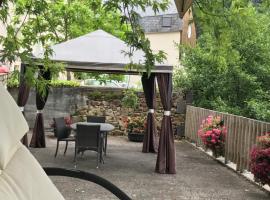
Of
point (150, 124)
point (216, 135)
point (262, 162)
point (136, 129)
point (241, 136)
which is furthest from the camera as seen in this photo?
point (136, 129)

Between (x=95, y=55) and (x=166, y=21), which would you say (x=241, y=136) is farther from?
(x=166, y=21)

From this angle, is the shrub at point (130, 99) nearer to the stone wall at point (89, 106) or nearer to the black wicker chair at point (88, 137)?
the stone wall at point (89, 106)

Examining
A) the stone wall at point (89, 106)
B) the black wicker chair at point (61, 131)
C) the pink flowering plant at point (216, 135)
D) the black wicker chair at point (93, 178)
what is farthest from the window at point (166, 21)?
the black wicker chair at point (93, 178)

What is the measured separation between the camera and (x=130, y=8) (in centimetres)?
430

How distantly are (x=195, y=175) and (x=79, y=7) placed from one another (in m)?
10.1

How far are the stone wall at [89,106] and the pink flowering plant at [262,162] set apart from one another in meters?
7.28

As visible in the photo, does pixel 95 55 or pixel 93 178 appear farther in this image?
pixel 95 55

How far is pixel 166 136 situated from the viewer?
8094 mm

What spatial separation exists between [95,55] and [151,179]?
9.49 feet

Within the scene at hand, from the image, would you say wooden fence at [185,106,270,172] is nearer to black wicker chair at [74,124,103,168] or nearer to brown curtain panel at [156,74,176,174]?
brown curtain panel at [156,74,176,174]

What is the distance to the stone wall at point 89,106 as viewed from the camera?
534 inches

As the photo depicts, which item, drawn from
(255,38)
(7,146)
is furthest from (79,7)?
(7,146)

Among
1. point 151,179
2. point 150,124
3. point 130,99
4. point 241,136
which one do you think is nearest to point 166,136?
point 151,179

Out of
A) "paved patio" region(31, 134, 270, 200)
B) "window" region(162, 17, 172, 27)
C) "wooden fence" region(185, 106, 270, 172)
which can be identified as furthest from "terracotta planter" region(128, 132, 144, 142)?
"window" region(162, 17, 172, 27)
